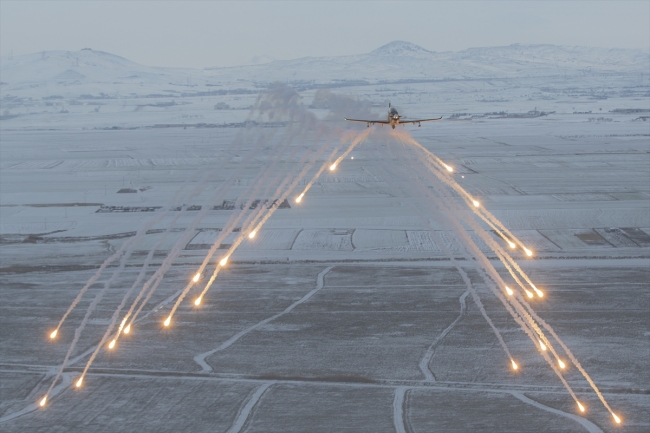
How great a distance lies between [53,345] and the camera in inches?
2564

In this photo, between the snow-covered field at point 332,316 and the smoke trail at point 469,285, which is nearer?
the snow-covered field at point 332,316

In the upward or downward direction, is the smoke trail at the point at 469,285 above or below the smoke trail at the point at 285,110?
below

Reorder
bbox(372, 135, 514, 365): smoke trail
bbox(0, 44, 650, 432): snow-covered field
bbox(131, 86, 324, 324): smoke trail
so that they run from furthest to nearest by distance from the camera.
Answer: bbox(131, 86, 324, 324): smoke trail, bbox(372, 135, 514, 365): smoke trail, bbox(0, 44, 650, 432): snow-covered field

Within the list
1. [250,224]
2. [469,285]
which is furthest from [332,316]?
[250,224]

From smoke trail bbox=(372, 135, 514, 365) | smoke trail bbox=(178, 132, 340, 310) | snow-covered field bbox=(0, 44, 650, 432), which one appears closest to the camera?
snow-covered field bbox=(0, 44, 650, 432)

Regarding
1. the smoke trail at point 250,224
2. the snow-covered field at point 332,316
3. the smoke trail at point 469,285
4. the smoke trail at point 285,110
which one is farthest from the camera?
the smoke trail at point 250,224

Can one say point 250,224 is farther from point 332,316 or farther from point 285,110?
point 332,316

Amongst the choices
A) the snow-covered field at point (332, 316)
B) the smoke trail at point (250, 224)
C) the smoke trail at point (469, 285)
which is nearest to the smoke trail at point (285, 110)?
the smoke trail at point (250, 224)

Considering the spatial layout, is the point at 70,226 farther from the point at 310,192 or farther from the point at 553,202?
the point at 553,202

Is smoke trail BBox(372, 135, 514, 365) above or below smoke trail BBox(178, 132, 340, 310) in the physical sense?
below

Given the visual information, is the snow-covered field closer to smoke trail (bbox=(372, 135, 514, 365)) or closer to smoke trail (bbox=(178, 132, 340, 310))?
smoke trail (bbox=(372, 135, 514, 365))

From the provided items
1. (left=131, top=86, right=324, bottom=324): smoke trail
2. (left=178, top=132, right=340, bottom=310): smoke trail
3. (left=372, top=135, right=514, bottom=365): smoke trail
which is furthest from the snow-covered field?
(left=131, top=86, right=324, bottom=324): smoke trail

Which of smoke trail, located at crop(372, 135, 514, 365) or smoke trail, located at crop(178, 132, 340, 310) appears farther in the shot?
smoke trail, located at crop(178, 132, 340, 310)

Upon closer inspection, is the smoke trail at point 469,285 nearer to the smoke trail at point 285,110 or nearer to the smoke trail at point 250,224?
the smoke trail at point 250,224
